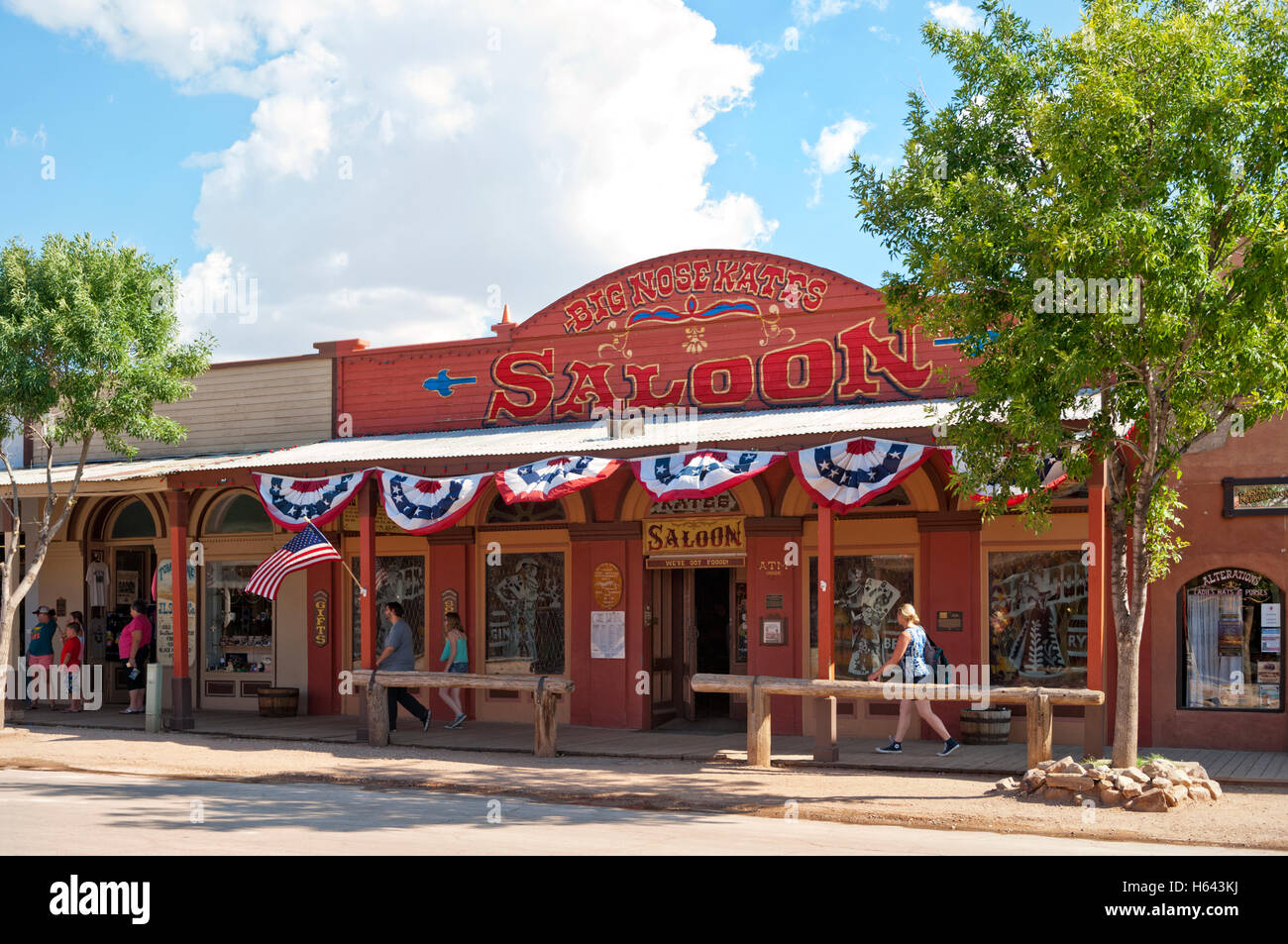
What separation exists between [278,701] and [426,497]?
5.06 m

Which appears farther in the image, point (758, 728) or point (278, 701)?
point (278, 701)

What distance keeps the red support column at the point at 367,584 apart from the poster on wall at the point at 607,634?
115 inches

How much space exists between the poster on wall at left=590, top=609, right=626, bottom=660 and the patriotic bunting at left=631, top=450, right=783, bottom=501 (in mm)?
3411

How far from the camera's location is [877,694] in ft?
42.6

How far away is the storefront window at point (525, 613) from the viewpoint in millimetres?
17609

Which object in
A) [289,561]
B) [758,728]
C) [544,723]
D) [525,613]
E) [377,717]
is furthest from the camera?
[525,613]

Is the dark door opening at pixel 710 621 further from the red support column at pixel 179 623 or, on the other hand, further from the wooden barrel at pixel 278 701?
the red support column at pixel 179 623

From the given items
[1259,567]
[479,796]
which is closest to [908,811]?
[479,796]

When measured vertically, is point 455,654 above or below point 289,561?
below

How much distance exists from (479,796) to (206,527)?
33.4 feet

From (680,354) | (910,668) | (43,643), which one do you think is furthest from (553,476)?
(43,643)

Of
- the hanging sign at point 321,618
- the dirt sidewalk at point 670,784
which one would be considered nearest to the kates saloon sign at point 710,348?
the hanging sign at point 321,618

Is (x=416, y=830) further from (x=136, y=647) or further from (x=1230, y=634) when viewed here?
(x=136, y=647)
